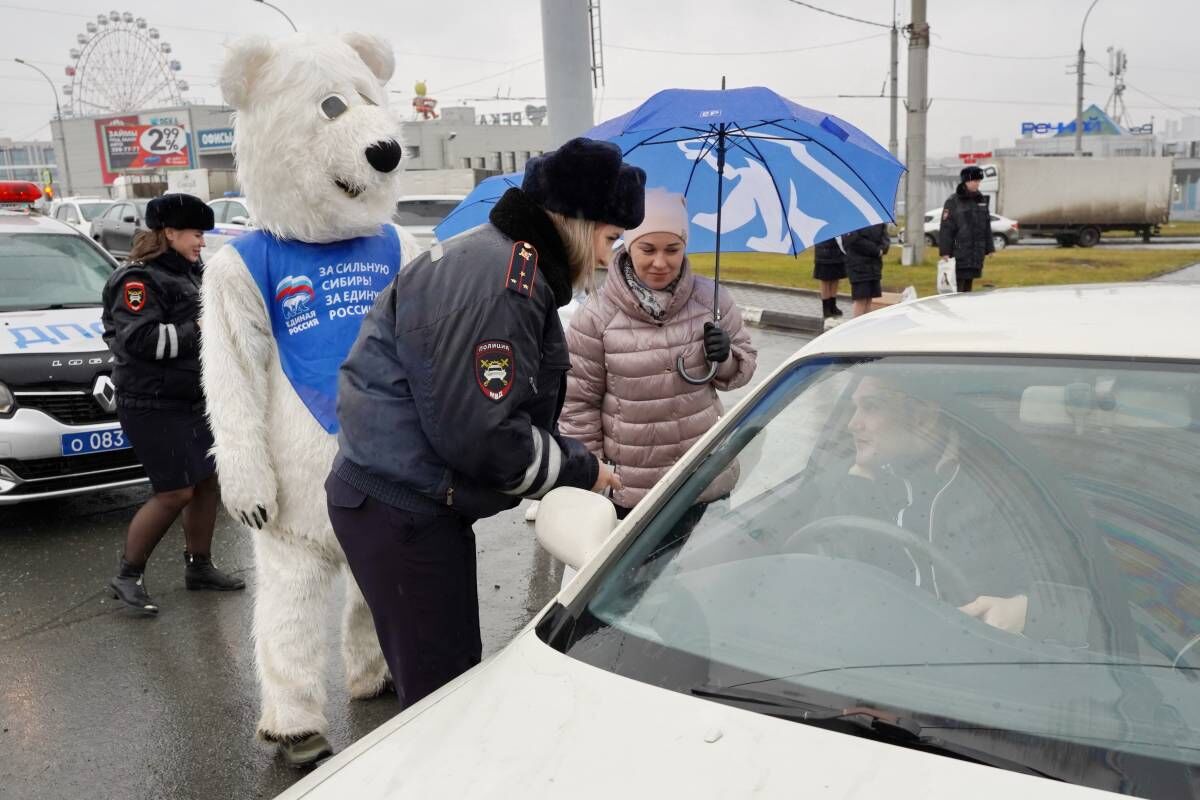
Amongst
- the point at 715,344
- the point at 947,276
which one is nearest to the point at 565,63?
the point at 715,344

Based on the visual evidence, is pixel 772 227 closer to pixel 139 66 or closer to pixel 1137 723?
pixel 1137 723

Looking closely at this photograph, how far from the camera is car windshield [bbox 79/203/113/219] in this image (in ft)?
82.1

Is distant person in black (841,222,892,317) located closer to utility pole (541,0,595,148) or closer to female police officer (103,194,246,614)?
utility pole (541,0,595,148)

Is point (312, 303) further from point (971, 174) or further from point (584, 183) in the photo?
point (971, 174)

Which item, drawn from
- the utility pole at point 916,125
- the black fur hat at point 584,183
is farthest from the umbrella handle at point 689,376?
the utility pole at point 916,125

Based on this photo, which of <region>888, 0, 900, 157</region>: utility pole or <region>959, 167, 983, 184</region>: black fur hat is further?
<region>888, 0, 900, 157</region>: utility pole

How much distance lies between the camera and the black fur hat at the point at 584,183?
7.72 ft

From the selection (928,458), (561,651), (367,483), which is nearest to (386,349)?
(367,483)

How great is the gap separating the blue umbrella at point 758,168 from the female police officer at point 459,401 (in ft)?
3.40

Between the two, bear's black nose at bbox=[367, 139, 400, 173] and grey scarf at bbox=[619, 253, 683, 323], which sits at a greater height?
bear's black nose at bbox=[367, 139, 400, 173]

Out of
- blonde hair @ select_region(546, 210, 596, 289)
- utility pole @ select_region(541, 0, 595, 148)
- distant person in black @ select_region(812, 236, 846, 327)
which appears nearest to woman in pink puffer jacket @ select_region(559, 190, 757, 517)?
blonde hair @ select_region(546, 210, 596, 289)

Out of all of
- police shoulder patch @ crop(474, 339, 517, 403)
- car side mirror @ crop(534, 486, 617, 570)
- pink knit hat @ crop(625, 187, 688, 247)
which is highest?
pink knit hat @ crop(625, 187, 688, 247)

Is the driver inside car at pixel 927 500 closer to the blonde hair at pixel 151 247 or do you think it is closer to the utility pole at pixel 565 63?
the blonde hair at pixel 151 247

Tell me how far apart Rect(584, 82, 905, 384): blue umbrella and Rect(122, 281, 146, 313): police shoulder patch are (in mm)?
1965
